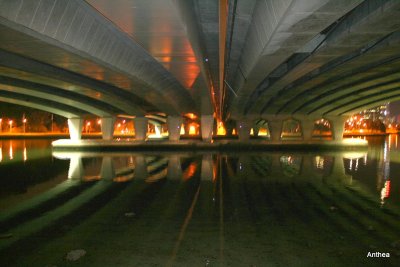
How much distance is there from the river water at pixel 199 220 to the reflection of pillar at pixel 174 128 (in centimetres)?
2555

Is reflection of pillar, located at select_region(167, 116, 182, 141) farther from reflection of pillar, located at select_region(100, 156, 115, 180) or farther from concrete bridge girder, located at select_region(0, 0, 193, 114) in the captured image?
concrete bridge girder, located at select_region(0, 0, 193, 114)

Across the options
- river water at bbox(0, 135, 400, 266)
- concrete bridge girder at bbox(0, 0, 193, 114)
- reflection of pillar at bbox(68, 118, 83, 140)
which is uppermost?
concrete bridge girder at bbox(0, 0, 193, 114)

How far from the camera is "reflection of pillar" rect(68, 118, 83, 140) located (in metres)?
44.8

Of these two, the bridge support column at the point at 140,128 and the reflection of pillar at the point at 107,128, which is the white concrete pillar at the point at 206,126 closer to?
the bridge support column at the point at 140,128

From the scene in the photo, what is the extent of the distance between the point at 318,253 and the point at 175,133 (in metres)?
38.2

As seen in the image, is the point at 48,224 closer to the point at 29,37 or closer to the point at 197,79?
the point at 29,37

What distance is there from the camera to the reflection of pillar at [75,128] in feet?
147

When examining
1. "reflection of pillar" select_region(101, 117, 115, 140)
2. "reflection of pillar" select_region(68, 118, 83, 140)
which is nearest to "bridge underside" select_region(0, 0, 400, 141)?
"reflection of pillar" select_region(68, 118, 83, 140)

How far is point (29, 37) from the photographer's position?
10.6 meters

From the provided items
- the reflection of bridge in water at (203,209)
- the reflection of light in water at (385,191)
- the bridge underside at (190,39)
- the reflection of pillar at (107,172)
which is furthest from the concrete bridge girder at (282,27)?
the reflection of pillar at (107,172)

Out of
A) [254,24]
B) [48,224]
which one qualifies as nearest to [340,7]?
[254,24]

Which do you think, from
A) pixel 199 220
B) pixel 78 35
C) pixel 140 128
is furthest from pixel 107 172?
pixel 140 128

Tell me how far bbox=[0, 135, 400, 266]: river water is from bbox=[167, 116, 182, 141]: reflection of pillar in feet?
83.8

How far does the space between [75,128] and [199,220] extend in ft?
123
